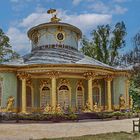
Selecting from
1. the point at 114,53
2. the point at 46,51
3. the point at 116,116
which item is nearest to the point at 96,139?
the point at 116,116

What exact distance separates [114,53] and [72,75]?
19.1 m

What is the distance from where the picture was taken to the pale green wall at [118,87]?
87.2 feet

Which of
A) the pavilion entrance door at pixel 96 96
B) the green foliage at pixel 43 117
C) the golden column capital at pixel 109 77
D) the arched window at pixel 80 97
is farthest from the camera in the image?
the pavilion entrance door at pixel 96 96

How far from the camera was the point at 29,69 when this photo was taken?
2339 cm

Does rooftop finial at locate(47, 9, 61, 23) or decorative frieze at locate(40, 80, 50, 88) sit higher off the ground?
rooftop finial at locate(47, 9, 61, 23)

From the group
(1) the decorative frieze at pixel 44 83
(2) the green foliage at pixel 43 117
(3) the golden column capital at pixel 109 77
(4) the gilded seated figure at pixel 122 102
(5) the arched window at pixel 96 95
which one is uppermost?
(3) the golden column capital at pixel 109 77

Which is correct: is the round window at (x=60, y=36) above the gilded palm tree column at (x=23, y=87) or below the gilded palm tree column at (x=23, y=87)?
above

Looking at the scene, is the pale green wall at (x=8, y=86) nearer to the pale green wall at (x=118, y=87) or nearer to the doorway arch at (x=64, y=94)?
the doorway arch at (x=64, y=94)

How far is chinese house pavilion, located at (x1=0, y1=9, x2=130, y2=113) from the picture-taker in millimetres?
23359

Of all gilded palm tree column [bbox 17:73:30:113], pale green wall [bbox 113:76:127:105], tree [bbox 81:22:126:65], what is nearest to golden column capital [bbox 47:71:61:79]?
gilded palm tree column [bbox 17:73:30:113]

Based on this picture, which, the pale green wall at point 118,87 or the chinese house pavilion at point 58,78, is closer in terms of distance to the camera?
the chinese house pavilion at point 58,78

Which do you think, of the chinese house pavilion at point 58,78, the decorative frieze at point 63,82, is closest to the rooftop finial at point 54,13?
the chinese house pavilion at point 58,78

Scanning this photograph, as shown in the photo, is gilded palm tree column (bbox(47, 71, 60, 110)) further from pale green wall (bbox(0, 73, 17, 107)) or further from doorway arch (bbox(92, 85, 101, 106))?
doorway arch (bbox(92, 85, 101, 106))

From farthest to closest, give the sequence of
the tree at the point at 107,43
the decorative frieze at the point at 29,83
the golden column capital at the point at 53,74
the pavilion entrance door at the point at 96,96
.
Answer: the tree at the point at 107,43 < the pavilion entrance door at the point at 96,96 < the decorative frieze at the point at 29,83 < the golden column capital at the point at 53,74
